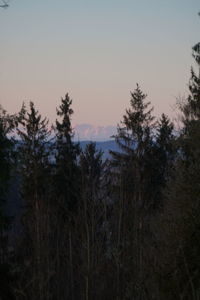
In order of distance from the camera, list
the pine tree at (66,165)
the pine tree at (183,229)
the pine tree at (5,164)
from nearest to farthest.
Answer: the pine tree at (183,229)
the pine tree at (5,164)
the pine tree at (66,165)

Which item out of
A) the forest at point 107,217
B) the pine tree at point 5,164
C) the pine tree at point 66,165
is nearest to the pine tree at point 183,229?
the forest at point 107,217

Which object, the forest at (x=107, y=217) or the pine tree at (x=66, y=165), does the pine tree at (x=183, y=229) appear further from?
the pine tree at (x=66, y=165)

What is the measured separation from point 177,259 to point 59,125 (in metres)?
31.0

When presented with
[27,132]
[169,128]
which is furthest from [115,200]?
[169,128]

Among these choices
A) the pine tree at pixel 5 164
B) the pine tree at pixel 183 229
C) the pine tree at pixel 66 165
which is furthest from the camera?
the pine tree at pixel 66 165

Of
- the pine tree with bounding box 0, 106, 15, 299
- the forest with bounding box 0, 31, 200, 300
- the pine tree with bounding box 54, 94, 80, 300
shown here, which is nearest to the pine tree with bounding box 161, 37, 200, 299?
the forest with bounding box 0, 31, 200, 300

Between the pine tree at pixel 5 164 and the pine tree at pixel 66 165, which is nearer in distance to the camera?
the pine tree at pixel 5 164

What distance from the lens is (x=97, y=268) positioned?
15188 mm

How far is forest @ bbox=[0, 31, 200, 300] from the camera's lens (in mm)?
10312

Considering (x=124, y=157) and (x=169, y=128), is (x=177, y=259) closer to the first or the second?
(x=124, y=157)

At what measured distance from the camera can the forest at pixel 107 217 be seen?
10.3 metres

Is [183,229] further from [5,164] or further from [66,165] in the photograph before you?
[66,165]

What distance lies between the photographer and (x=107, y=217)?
18766 mm

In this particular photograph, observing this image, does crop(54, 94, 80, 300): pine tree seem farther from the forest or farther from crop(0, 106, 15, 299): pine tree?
crop(0, 106, 15, 299): pine tree
